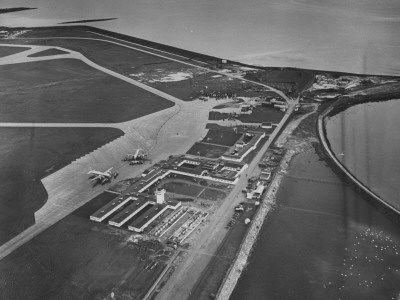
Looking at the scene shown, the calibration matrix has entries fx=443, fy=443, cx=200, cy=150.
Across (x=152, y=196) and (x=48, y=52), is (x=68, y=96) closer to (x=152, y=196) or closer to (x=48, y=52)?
(x=48, y=52)

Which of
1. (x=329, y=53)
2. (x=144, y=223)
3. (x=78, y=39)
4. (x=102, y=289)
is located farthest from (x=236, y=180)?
(x=78, y=39)

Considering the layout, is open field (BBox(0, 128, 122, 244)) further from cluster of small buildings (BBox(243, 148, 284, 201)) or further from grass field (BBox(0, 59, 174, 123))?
cluster of small buildings (BBox(243, 148, 284, 201))

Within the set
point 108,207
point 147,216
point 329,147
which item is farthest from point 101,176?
point 329,147

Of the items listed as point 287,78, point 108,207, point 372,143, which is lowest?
point 108,207

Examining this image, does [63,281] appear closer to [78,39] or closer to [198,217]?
[198,217]

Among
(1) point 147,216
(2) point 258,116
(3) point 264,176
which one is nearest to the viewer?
(1) point 147,216

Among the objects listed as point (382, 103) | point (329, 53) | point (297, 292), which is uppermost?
point (329, 53)

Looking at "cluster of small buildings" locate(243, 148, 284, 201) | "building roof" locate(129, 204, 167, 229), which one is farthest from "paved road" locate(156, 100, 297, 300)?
"building roof" locate(129, 204, 167, 229)
